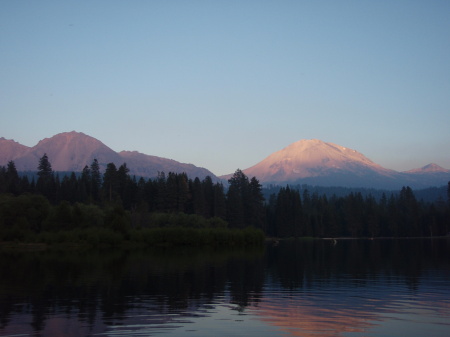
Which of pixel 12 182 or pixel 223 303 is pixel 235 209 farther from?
pixel 223 303

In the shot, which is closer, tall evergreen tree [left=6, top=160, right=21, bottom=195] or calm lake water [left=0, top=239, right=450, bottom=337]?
calm lake water [left=0, top=239, right=450, bottom=337]

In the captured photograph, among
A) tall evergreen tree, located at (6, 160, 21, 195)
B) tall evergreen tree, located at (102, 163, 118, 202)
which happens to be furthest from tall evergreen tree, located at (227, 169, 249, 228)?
tall evergreen tree, located at (6, 160, 21, 195)

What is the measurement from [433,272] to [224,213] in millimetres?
107516

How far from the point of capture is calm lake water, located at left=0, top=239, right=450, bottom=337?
75.0 ft

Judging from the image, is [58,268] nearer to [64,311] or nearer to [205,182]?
[64,311]

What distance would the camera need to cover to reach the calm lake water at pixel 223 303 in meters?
22.9

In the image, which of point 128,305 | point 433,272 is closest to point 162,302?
point 128,305

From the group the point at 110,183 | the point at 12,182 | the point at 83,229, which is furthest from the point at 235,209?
the point at 12,182

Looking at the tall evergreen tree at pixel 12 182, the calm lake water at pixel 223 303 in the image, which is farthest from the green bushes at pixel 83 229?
the calm lake water at pixel 223 303

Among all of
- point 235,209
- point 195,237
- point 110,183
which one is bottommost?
point 195,237

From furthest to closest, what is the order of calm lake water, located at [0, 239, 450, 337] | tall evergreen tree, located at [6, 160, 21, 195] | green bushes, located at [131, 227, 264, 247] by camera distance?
tall evergreen tree, located at [6, 160, 21, 195] → green bushes, located at [131, 227, 264, 247] → calm lake water, located at [0, 239, 450, 337]

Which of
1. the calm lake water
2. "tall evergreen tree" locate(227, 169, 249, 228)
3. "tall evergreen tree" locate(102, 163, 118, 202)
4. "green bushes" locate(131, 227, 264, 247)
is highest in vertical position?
"tall evergreen tree" locate(102, 163, 118, 202)

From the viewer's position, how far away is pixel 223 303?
30.4m

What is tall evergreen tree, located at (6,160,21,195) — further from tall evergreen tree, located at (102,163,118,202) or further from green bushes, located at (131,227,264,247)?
green bushes, located at (131,227,264,247)
